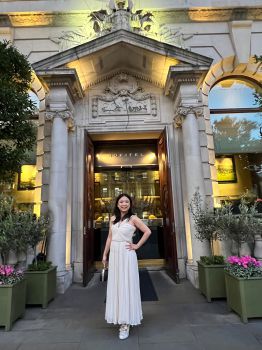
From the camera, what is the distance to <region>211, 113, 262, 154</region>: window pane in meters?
8.21

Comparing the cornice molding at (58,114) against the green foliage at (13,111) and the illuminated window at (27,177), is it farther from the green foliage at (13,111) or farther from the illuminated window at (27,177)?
the illuminated window at (27,177)

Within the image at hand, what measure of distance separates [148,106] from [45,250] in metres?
5.16

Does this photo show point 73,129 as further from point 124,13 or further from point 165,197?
point 124,13

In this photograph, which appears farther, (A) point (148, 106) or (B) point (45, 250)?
(A) point (148, 106)

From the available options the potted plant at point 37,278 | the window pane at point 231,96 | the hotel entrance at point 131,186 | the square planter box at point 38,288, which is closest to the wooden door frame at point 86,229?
the hotel entrance at point 131,186

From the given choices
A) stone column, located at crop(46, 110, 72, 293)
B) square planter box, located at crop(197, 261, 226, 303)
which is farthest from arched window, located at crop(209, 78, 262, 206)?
stone column, located at crop(46, 110, 72, 293)

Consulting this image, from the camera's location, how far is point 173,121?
25.4 feet

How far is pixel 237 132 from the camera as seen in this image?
8.36 m

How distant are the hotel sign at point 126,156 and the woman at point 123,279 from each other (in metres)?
5.28

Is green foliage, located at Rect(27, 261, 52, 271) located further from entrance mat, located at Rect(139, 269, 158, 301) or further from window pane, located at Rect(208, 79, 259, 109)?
window pane, located at Rect(208, 79, 259, 109)

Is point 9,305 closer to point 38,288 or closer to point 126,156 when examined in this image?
point 38,288

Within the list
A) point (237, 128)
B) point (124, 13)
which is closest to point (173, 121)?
point (237, 128)

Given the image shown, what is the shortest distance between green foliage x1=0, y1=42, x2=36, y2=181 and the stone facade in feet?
2.69

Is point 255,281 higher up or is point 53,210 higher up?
point 53,210
